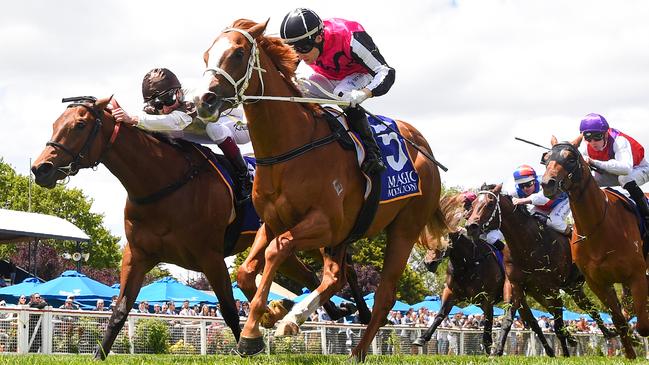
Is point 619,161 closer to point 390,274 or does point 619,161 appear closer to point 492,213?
point 492,213

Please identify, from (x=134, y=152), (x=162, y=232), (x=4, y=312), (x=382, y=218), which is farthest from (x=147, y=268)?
(x=4, y=312)

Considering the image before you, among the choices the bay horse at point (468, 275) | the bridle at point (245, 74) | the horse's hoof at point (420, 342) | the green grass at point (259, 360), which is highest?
the bridle at point (245, 74)

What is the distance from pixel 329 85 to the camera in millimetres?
8797

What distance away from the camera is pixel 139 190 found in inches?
357

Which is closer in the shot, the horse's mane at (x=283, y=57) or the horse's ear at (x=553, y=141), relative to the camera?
the horse's mane at (x=283, y=57)

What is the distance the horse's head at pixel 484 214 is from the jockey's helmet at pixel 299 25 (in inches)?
254

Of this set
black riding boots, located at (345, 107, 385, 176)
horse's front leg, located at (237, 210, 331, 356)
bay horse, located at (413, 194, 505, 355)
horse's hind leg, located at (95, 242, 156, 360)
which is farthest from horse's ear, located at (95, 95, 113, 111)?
bay horse, located at (413, 194, 505, 355)

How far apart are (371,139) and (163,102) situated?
282 centimetres

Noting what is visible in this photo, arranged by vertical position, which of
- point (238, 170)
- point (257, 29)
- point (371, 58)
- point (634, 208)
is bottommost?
point (634, 208)

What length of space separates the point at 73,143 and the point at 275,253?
3.14m

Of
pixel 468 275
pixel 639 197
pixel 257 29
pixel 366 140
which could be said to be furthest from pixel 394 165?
pixel 468 275

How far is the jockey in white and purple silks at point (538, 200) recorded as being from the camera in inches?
553

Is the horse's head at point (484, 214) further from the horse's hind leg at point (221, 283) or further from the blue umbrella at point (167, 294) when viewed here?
the blue umbrella at point (167, 294)

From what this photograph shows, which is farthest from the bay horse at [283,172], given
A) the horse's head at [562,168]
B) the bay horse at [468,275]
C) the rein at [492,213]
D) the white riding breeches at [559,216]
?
the bay horse at [468,275]
